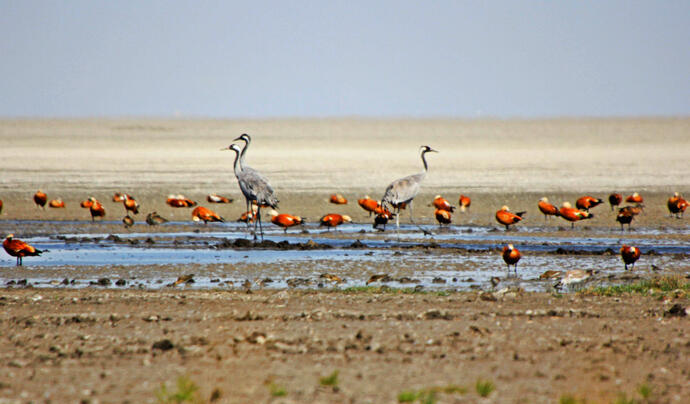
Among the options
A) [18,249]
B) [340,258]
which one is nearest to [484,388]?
[340,258]

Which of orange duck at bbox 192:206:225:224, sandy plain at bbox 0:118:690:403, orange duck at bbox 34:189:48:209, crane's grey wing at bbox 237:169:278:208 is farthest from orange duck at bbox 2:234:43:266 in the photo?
orange duck at bbox 34:189:48:209

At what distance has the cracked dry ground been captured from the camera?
691cm

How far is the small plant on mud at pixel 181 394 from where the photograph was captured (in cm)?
Answer: 641

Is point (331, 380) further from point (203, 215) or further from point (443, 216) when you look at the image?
point (203, 215)

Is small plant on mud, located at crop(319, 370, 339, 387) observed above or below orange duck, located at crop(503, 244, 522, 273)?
below

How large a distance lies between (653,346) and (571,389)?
186 cm

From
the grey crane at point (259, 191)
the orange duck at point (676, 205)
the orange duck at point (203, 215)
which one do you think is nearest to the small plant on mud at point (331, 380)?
the grey crane at point (259, 191)

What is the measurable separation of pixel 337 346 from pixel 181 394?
2106mm

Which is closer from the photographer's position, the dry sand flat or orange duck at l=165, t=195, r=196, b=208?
orange duck at l=165, t=195, r=196, b=208

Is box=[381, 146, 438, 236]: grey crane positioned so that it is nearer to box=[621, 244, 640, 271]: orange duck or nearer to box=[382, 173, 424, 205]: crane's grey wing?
box=[382, 173, 424, 205]: crane's grey wing

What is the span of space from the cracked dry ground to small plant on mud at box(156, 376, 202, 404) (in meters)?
0.11

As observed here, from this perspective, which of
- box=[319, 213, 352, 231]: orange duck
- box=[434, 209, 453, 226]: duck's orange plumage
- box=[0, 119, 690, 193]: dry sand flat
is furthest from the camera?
box=[0, 119, 690, 193]: dry sand flat

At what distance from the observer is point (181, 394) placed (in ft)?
21.1

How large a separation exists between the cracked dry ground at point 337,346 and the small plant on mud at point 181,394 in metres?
0.11
